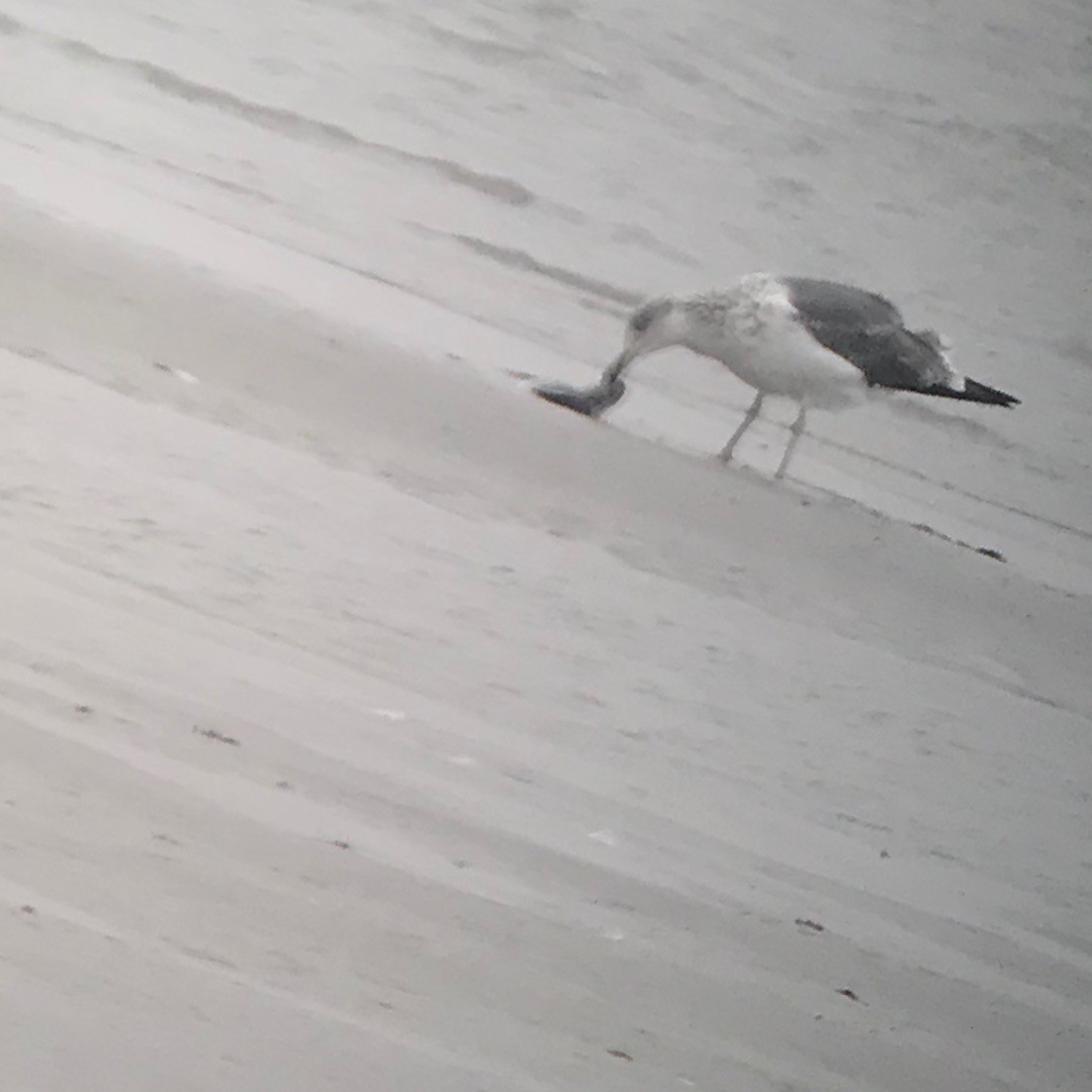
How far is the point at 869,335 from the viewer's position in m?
0.84

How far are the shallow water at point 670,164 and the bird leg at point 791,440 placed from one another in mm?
12

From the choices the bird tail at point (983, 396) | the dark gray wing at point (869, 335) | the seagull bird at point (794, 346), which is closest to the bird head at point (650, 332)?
the seagull bird at point (794, 346)

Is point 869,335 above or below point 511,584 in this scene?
above

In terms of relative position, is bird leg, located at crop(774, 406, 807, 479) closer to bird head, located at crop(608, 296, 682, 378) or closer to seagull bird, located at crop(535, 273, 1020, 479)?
seagull bird, located at crop(535, 273, 1020, 479)

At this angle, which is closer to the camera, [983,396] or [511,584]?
[511,584]

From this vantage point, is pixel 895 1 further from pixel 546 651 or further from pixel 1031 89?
pixel 546 651

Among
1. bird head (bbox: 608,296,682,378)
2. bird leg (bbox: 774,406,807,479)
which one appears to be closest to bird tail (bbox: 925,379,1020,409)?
bird leg (bbox: 774,406,807,479)

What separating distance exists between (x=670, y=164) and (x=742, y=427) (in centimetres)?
22

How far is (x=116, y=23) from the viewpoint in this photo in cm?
81

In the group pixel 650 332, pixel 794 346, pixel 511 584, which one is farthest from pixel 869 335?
pixel 511 584

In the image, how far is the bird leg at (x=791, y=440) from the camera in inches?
33.5

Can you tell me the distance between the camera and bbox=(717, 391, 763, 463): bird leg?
0.86 m

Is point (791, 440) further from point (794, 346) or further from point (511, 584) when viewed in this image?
point (511, 584)

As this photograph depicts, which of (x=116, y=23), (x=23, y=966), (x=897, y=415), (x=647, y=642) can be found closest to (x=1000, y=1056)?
(x=647, y=642)
